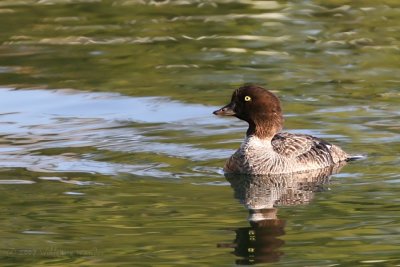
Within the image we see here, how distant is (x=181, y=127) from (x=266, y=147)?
1.91m

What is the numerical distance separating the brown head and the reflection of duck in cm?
61

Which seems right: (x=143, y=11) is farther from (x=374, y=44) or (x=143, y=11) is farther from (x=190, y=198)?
(x=190, y=198)

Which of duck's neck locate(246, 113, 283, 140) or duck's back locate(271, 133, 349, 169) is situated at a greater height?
duck's neck locate(246, 113, 283, 140)

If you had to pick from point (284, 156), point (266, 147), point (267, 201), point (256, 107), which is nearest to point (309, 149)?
point (284, 156)

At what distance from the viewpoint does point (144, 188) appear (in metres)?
13.9

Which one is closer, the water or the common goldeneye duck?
the water

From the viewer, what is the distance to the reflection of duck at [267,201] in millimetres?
11203

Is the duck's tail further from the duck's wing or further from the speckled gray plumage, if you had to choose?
the speckled gray plumage

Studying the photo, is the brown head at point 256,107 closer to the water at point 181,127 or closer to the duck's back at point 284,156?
the duck's back at point 284,156

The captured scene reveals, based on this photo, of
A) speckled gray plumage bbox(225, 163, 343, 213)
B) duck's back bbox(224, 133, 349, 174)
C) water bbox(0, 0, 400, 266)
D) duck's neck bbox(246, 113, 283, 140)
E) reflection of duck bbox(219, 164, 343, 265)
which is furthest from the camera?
duck's neck bbox(246, 113, 283, 140)

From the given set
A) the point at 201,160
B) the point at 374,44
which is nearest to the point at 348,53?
the point at 374,44

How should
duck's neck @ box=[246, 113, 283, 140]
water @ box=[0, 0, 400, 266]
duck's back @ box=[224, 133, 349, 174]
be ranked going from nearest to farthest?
water @ box=[0, 0, 400, 266]
duck's back @ box=[224, 133, 349, 174]
duck's neck @ box=[246, 113, 283, 140]

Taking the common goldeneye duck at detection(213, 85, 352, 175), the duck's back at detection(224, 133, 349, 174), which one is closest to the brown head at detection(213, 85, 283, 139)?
the common goldeneye duck at detection(213, 85, 352, 175)

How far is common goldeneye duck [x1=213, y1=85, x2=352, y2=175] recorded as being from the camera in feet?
48.5
